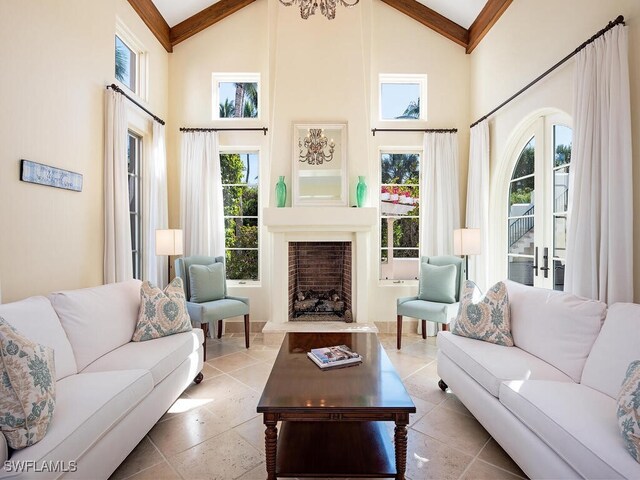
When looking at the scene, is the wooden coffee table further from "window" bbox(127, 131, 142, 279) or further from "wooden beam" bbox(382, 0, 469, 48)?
"wooden beam" bbox(382, 0, 469, 48)

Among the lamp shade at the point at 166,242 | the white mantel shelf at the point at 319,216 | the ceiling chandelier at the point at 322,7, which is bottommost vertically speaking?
the lamp shade at the point at 166,242

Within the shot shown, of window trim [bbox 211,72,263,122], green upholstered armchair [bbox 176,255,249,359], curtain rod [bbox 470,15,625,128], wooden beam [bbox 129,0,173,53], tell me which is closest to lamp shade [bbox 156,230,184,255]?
green upholstered armchair [bbox 176,255,249,359]

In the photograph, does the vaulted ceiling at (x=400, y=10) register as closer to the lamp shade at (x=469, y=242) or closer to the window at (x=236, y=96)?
the window at (x=236, y=96)

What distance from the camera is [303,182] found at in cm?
438

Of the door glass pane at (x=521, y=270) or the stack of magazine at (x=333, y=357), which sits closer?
the stack of magazine at (x=333, y=357)

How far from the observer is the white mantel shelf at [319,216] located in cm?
416

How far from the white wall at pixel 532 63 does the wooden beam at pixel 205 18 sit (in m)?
3.17

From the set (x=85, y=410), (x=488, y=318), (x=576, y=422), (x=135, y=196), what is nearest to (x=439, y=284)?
(x=488, y=318)

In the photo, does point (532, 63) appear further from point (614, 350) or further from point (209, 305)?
point (209, 305)

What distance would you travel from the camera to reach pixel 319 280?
489 cm

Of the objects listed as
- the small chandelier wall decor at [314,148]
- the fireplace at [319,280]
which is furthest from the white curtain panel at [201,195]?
the small chandelier wall decor at [314,148]

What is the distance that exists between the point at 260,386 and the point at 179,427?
0.77 m

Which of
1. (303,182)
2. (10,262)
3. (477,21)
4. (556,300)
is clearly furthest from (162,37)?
(556,300)

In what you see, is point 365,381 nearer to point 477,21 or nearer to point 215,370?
point 215,370
